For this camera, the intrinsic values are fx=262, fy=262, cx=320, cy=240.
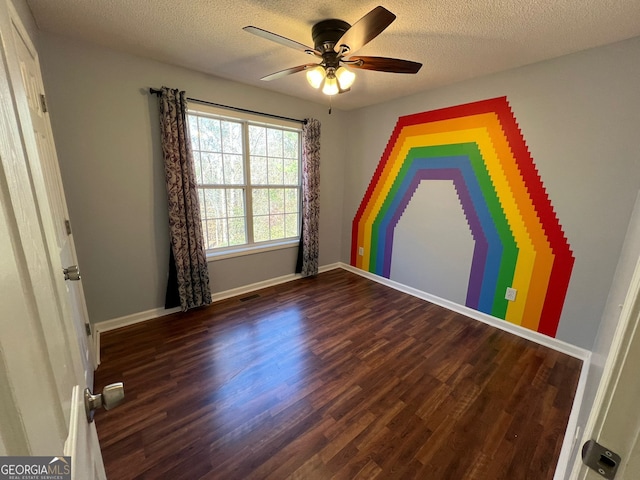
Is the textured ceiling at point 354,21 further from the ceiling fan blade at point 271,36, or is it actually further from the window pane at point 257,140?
the window pane at point 257,140

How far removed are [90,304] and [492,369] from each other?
136 inches

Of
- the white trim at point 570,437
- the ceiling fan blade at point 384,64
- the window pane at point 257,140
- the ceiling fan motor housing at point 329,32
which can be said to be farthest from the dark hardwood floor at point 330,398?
the ceiling fan motor housing at point 329,32

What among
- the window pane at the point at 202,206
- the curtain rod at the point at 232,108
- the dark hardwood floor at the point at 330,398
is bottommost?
the dark hardwood floor at the point at 330,398

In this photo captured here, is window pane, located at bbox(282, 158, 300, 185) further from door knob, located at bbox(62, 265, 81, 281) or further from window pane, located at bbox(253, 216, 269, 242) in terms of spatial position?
door knob, located at bbox(62, 265, 81, 281)

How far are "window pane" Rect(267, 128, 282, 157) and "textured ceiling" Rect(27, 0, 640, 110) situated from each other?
89 cm

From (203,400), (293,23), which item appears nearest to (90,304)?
(203,400)

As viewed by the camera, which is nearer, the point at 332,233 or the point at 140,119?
the point at 140,119

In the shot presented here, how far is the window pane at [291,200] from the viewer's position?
11.6ft

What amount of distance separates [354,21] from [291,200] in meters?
2.18

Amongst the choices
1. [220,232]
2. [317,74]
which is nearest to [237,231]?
[220,232]

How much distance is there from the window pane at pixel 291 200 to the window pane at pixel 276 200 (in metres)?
0.06

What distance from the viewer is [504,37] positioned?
5.90 ft

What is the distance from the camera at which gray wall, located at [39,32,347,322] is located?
6.66 feet

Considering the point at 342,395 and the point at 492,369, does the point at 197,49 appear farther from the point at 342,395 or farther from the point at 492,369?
the point at 492,369
